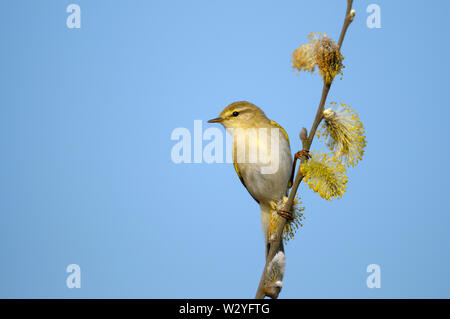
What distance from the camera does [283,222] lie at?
3.24 meters

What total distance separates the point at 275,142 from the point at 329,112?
117cm

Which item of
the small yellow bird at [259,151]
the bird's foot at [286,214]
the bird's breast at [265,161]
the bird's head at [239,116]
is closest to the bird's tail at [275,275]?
the bird's foot at [286,214]

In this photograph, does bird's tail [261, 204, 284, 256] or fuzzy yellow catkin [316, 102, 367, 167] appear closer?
fuzzy yellow catkin [316, 102, 367, 167]

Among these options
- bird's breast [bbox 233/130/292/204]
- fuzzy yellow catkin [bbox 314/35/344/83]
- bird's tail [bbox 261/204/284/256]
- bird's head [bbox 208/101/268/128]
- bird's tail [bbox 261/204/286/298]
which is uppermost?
fuzzy yellow catkin [bbox 314/35/344/83]

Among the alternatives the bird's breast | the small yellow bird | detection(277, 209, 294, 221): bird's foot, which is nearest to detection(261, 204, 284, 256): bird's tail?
the small yellow bird

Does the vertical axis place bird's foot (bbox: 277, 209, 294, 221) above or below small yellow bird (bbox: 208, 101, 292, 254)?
below

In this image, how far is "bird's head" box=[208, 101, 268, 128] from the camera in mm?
4281

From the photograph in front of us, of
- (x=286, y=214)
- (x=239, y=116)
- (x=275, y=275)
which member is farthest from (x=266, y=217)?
(x=275, y=275)

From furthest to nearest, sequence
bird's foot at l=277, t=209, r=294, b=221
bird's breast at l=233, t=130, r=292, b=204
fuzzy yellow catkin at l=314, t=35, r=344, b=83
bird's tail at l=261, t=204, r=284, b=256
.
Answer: bird's tail at l=261, t=204, r=284, b=256
bird's breast at l=233, t=130, r=292, b=204
bird's foot at l=277, t=209, r=294, b=221
fuzzy yellow catkin at l=314, t=35, r=344, b=83

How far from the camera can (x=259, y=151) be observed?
13.8 ft

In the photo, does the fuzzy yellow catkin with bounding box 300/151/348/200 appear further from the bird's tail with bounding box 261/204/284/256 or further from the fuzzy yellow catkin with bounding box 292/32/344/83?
the bird's tail with bounding box 261/204/284/256

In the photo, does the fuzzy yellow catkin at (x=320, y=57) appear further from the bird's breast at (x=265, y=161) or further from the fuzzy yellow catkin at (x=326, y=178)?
the bird's breast at (x=265, y=161)

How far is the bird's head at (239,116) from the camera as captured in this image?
14.0 feet
